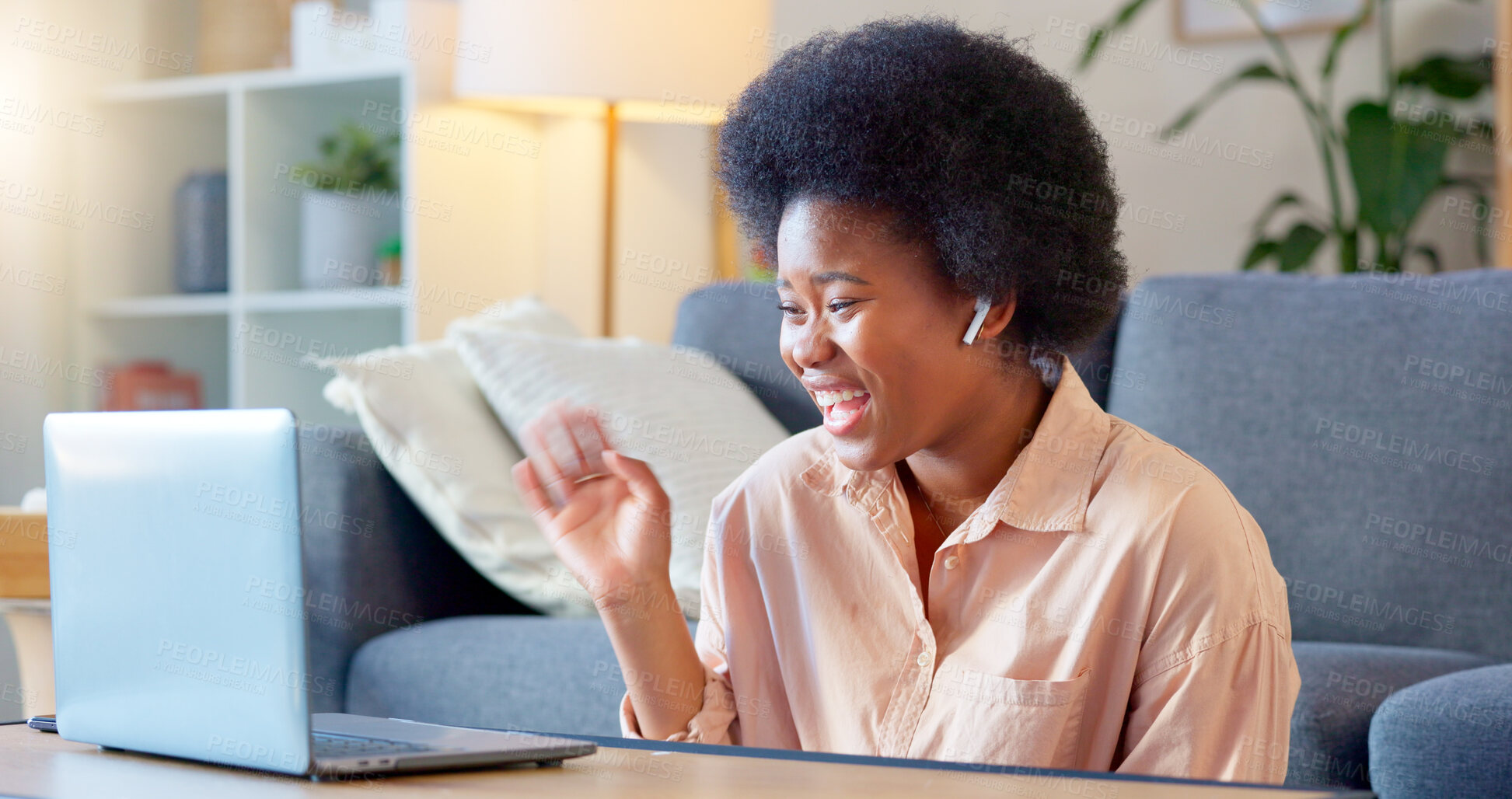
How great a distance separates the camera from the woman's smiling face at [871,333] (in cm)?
96

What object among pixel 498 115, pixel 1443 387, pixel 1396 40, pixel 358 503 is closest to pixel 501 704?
pixel 358 503

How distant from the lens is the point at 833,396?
983 millimetres

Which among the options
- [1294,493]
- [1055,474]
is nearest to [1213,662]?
[1055,474]

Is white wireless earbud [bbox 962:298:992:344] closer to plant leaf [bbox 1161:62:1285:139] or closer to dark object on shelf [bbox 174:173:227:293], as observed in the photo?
plant leaf [bbox 1161:62:1285:139]

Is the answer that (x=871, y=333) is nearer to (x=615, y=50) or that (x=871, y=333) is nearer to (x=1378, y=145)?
(x=615, y=50)

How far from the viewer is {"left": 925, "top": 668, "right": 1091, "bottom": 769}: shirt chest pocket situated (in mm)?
918

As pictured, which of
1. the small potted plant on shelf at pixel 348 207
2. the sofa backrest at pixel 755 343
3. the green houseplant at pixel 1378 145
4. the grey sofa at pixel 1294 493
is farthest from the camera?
the small potted plant on shelf at pixel 348 207

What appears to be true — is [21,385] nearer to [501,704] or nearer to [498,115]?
[498,115]

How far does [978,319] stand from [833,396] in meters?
0.11

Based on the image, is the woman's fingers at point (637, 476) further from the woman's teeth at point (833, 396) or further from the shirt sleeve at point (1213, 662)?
the shirt sleeve at point (1213, 662)

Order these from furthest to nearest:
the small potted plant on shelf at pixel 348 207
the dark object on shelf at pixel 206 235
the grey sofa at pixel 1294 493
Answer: the dark object on shelf at pixel 206 235 < the small potted plant on shelf at pixel 348 207 < the grey sofa at pixel 1294 493

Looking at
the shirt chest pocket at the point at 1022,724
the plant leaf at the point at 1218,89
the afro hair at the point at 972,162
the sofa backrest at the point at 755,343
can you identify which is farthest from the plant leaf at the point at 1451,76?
the shirt chest pocket at the point at 1022,724

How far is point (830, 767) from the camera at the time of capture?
0.70 metres

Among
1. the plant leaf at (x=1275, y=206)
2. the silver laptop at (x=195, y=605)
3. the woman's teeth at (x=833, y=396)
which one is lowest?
the silver laptop at (x=195, y=605)
